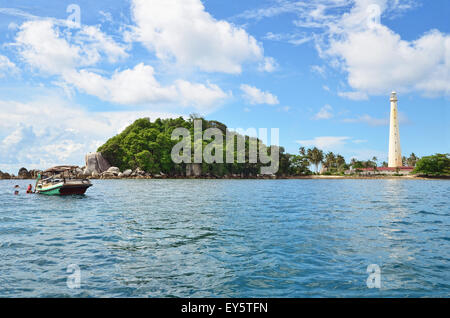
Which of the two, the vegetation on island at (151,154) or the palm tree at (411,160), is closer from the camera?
the vegetation on island at (151,154)

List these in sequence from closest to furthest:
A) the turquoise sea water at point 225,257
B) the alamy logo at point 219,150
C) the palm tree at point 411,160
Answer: the turquoise sea water at point 225,257, the alamy logo at point 219,150, the palm tree at point 411,160

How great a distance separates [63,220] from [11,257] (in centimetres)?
967

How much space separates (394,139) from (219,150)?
7435 cm

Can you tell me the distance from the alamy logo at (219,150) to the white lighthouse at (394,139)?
47799mm

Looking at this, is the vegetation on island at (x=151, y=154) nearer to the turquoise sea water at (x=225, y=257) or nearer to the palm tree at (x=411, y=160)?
the palm tree at (x=411, y=160)

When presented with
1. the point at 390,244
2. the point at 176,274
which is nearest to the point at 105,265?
the point at 176,274

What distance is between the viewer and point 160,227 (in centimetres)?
1761

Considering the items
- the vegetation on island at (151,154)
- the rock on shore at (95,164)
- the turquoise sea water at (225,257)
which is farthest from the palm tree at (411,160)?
the turquoise sea water at (225,257)

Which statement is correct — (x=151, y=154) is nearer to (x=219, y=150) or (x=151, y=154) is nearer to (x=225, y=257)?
(x=219, y=150)

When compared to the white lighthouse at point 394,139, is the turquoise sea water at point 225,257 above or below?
below

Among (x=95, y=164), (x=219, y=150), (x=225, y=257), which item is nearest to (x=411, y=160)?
(x=219, y=150)

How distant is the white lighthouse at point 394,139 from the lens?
136m

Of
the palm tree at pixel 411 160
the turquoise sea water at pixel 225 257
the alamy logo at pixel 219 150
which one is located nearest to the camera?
the turquoise sea water at pixel 225 257

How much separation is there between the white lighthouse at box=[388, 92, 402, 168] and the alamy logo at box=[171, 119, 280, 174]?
157ft
